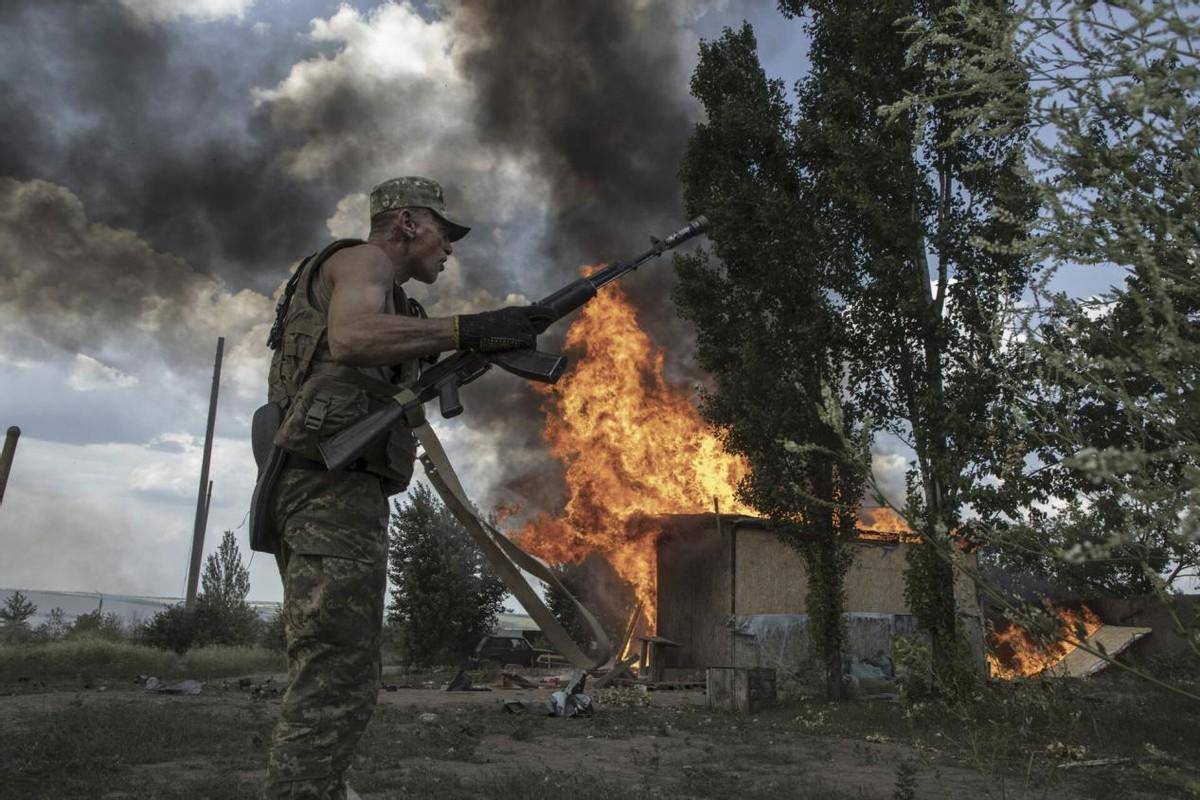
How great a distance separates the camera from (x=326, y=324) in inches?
139

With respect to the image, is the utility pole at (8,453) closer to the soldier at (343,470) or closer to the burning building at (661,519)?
the soldier at (343,470)

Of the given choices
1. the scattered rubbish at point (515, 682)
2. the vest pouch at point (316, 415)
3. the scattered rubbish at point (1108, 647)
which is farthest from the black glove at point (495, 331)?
the scattered rubbish at point (1108, 647)

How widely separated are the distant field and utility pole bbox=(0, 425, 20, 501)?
113 inches

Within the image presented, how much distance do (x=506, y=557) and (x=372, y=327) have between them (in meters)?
1.38

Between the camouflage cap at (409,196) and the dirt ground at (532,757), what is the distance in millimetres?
3417

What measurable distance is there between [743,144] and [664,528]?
1034 cm

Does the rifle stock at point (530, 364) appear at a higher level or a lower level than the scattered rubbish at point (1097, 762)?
higher

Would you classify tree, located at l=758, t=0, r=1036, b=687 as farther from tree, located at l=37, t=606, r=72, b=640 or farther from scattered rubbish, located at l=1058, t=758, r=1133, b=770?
tree, located at l=37, t=606, r=72, b=640

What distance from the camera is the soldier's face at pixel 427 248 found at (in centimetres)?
388

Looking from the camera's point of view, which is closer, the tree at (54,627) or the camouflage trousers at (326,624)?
the camouflage trousers at (326,624)

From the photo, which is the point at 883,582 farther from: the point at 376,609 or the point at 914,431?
the point at 376,609

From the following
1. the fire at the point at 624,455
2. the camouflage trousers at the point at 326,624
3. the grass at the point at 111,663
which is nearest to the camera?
the camouflage trousers at the point at 326,624

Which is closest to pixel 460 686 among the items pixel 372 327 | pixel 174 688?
pixel 174 688

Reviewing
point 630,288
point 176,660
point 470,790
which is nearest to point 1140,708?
point 470,790
